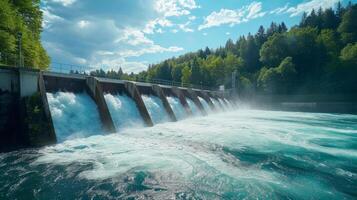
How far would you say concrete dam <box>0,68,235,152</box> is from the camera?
9.72 metres

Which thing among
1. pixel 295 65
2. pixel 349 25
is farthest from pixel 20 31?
pixel 349 25

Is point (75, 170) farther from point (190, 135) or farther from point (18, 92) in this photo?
point (190, 135)

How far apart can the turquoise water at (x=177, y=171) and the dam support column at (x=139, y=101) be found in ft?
16.2

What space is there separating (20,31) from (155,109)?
13.5 meters

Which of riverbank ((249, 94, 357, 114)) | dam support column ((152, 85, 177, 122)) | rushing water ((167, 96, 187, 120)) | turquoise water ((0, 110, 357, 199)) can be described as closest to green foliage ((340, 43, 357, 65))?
riverbank ((249, 94, 357, 114))

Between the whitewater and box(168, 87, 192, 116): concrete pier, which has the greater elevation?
box(168, 87, 192, 116): concrete pier

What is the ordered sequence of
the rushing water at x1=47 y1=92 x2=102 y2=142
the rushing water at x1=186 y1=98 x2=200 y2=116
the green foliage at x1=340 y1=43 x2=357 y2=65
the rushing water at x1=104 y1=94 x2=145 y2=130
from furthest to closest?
the green foliage at x1=340 y1=43 x2=357 y2=65 → the rushing water at x1=186 y1=98 x2=200 y2=116 → the rushing water at x1=104 y1=94 x2=145 y2=130 → the rushing water at x1=47 y1=92 x2=102 y2=142

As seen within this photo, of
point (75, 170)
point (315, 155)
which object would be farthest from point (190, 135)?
point (75, 170)

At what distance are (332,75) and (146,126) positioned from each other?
49088 millimetres

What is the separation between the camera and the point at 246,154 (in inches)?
359

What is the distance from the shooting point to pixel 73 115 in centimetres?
1173

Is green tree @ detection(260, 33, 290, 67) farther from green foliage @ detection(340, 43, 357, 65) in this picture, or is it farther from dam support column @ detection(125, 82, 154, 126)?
dam support column @ detection(125, 82, 154, 126)

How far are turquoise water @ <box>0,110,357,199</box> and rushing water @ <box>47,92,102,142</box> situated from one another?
2.52 ft

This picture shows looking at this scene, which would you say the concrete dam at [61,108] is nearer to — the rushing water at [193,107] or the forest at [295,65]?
the rushing water at [193,107]
